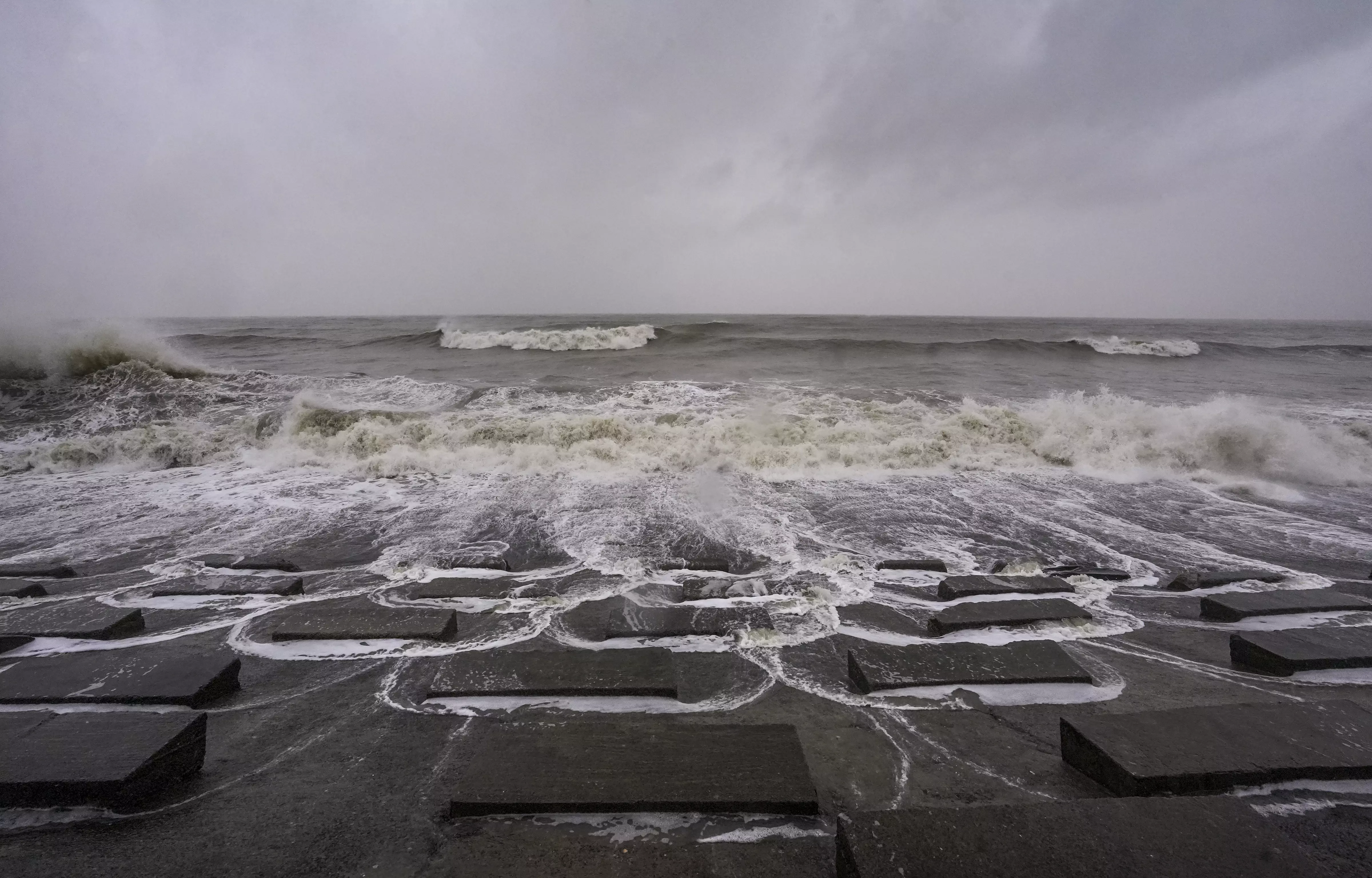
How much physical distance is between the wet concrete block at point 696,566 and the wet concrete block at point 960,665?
1640 millimetres

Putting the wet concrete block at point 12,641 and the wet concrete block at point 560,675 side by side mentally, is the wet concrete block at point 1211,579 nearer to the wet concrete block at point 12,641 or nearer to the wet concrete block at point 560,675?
the wet concrete block at point 560,675

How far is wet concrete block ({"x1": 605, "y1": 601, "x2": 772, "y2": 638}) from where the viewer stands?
346cm

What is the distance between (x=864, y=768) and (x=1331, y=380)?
79.6 ft

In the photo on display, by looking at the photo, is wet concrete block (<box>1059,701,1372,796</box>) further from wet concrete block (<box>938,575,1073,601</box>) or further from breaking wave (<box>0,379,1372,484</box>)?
breaking wave (<box>0,379,1372,484</box>)

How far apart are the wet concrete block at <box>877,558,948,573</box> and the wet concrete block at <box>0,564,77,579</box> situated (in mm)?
6486

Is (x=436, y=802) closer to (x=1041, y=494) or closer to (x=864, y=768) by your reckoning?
(x=864, y=768)

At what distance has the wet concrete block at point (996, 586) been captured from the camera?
399 cm

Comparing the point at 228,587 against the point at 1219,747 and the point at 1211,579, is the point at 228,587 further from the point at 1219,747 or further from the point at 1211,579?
the point at 1211,579

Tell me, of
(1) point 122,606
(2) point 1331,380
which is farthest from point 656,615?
(2) point 1331,380

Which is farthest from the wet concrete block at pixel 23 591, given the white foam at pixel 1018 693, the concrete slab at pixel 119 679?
the white foam at pixel 1018 693

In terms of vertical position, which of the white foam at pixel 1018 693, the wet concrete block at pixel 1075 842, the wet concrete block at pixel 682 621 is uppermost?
the wet concrete block at pixel 1075 842

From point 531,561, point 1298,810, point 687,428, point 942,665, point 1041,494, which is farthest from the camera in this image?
point 687,428

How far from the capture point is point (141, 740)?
218 centimetres

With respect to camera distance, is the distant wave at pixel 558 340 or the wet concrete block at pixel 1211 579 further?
the distant wave at pixel 558 340
